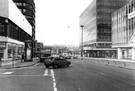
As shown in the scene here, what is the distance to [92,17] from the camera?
82.1m

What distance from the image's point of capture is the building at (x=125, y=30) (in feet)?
148

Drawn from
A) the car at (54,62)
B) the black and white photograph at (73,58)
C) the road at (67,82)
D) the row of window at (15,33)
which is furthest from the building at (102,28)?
the road at (67,82)

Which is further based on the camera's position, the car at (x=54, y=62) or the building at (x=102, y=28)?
the building at (x=102, y=28)

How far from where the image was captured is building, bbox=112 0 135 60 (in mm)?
45156

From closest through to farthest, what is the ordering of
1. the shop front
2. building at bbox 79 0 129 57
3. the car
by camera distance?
the car < the shop front < building at bbox 79 0 129 57

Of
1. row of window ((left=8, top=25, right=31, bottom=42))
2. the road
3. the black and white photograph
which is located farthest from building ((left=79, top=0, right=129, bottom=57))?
the road

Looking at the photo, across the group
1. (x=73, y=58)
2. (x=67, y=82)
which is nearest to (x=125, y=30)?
(x=73, y=58)

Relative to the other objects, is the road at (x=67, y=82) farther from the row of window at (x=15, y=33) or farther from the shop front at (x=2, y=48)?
the row of window at (x=15, y=33)

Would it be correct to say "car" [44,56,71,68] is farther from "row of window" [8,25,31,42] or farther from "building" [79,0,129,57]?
"building" [79,0,129,57]

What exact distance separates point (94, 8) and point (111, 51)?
23.5 metres

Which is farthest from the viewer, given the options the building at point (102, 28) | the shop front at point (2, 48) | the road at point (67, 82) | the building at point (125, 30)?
the building at point (102, 28)

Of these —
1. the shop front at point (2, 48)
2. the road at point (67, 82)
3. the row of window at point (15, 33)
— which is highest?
the row of window at point (15, 33)

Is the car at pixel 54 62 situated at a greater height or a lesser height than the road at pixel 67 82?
greater

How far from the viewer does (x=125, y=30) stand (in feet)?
170
